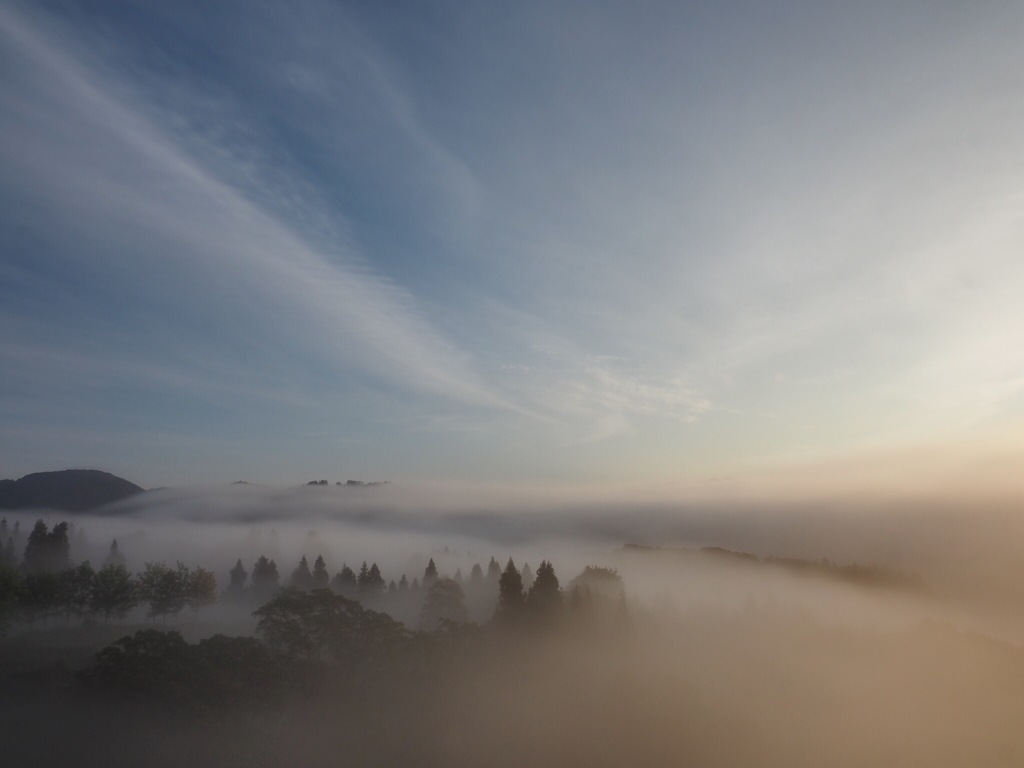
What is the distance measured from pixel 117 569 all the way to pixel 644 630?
272 ft

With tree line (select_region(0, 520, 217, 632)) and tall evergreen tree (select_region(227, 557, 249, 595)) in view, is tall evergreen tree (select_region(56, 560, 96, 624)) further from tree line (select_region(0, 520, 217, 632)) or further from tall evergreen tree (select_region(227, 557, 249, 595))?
tall evergreen tree (select_region(227, 557, 249, 595))

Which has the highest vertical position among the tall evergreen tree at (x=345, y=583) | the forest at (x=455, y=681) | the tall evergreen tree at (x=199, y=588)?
the tall evergreen tree at (x=199, y=588)

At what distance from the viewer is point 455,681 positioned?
67.8 metres

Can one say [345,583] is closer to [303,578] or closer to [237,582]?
[303,578]

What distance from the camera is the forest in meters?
47.9

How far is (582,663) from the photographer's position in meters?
83.2

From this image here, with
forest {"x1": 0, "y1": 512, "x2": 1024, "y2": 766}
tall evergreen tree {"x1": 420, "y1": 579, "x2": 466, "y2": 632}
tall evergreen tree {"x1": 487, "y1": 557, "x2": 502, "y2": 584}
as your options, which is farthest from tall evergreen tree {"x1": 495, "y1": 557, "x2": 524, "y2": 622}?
tall evergreen tree {"x1": 487, "y1": 557, "x2": 502, "y2": 584}

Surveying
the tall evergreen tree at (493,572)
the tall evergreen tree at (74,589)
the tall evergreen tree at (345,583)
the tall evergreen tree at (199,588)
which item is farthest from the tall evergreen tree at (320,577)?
the tall evergreen tree at (74,589)

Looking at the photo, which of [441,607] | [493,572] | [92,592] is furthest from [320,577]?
[92,592]

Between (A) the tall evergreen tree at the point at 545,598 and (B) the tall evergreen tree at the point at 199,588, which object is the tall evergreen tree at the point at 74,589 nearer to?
(B) the tall evergreen tree at the point at 199,588

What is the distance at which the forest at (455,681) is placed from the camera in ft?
157

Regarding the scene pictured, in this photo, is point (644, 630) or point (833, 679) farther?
point (644, 630)

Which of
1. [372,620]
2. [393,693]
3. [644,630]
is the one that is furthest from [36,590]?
[644,630]

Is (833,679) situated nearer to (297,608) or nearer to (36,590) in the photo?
(297,608)
